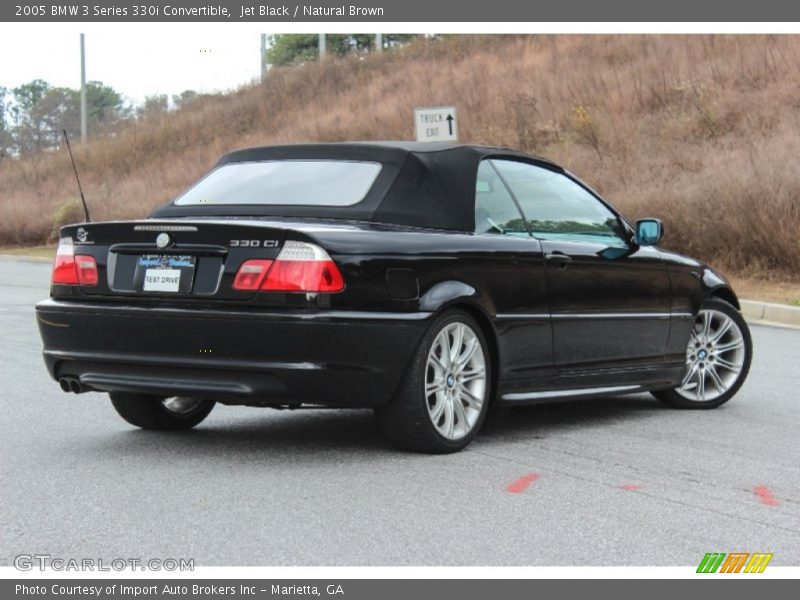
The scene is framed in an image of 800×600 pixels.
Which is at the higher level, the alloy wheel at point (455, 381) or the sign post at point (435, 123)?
the sign post at point (435, 123)

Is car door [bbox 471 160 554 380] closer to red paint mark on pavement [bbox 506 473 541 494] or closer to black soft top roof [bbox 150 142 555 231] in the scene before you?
black soft top roof [bbox 150 142 555 231]

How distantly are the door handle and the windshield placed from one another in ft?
3.47

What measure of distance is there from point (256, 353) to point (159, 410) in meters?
1.50

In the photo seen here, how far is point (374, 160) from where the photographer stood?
7.46 m

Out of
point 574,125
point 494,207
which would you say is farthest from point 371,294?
point 574,125

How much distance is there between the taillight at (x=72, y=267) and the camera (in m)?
6.97

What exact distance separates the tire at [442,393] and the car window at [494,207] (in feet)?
2.14

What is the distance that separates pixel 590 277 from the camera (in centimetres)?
793

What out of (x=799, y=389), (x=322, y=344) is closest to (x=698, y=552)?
(x=322, y=344)

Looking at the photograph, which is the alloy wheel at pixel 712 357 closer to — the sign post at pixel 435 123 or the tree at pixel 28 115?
the sign post at pixel 435 123

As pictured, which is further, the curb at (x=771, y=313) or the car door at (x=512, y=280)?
the curb at (x=771, y=313)

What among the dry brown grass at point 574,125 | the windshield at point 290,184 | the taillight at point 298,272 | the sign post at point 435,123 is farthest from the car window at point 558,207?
the sign post at point 435,123

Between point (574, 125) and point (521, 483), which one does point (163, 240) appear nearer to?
point (521, 483)

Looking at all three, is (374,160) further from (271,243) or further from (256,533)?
(256,533)
